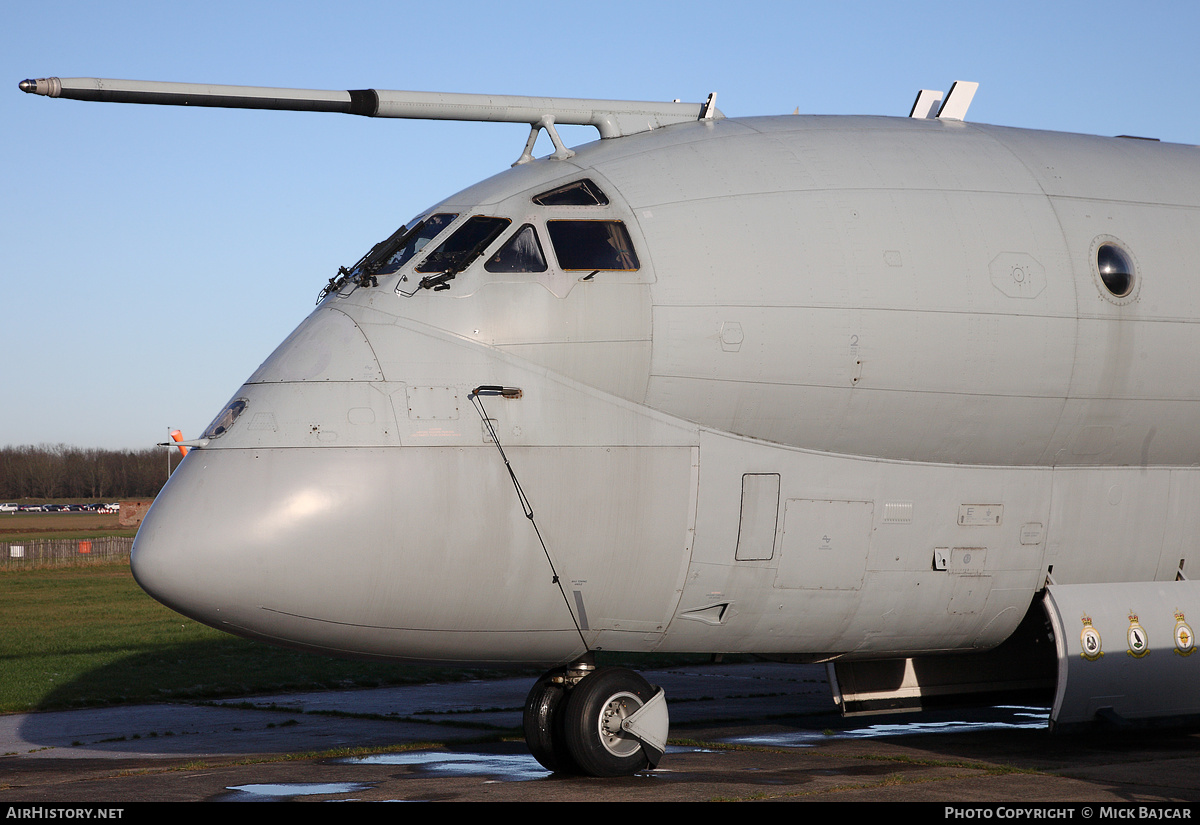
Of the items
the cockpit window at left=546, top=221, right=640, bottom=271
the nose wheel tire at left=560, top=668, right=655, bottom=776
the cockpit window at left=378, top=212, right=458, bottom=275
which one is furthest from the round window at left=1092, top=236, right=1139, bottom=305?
the cockpit window at left=378, top=212, right=458, bottom=275

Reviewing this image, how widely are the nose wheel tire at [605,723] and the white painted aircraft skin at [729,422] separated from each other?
1.06 feet

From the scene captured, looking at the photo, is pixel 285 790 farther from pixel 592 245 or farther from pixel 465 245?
pixel 592 245

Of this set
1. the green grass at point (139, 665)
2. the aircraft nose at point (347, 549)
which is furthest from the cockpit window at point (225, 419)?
the green grass at point (139, 665)

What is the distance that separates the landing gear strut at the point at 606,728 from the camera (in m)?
10.2

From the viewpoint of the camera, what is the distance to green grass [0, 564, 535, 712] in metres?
18.0

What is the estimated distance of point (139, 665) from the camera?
20859mm

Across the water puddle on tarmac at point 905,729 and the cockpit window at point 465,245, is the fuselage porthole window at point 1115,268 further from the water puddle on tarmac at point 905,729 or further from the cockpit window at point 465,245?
the water puddle on tarmac at point 905,729

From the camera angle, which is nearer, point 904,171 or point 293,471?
point 293,471

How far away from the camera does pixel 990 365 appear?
422 inches

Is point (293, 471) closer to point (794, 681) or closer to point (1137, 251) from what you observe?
point (1137, 251)

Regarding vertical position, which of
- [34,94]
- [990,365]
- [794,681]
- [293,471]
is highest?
[34,94]

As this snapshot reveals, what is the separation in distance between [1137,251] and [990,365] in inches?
78.1

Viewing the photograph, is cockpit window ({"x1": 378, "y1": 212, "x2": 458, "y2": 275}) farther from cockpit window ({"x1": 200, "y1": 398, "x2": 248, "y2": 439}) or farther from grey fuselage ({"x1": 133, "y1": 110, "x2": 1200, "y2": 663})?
cockpit window ({"x1": 200, "y1": 398, "x2": 248, "y2": 439})
